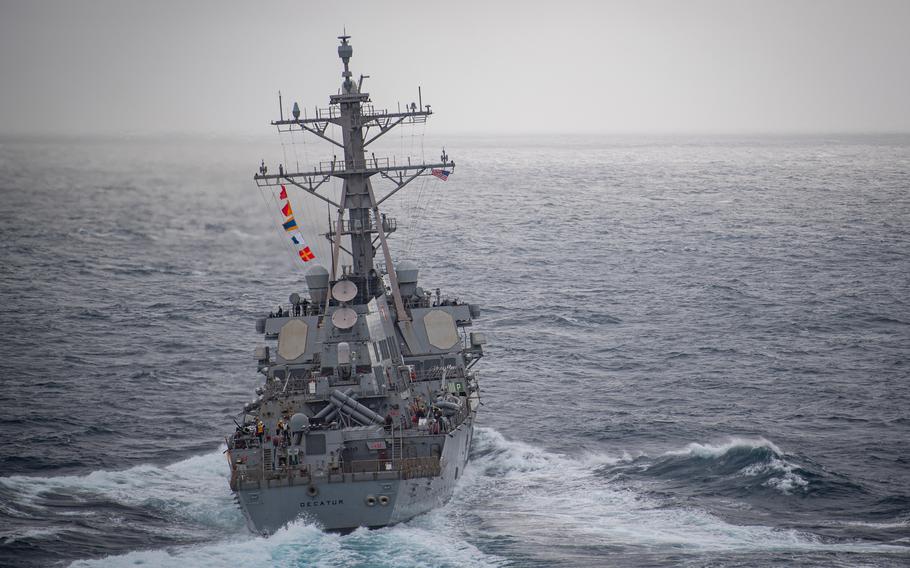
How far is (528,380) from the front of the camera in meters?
53.3

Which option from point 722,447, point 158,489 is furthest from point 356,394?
point 722,447

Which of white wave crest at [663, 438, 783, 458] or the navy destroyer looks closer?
the navy destroyer

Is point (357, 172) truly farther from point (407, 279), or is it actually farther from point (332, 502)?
point (332, 502)

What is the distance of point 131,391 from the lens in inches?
2013

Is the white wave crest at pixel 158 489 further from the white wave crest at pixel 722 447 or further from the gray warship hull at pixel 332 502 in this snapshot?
the white wave crest at pixel 722 447

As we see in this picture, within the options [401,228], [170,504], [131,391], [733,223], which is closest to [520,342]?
[131,391]

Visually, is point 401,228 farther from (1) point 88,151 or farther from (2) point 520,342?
(2) point 520,342

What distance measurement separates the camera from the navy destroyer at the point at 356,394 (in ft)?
114

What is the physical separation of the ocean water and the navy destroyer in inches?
46.1

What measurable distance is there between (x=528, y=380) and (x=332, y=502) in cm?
2031

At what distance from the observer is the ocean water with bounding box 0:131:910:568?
34.8m

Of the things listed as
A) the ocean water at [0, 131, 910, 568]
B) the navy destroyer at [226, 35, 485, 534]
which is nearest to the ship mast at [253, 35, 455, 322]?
the navy destroyer at [226, 35, 485, 534]

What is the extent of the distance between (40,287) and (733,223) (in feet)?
199

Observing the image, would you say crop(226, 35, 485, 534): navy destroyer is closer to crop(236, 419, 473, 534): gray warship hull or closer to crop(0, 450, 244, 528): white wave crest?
crop(236, 419, 473, 534): gray warship hull
